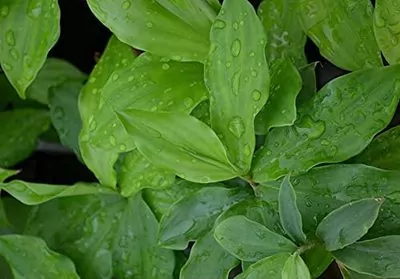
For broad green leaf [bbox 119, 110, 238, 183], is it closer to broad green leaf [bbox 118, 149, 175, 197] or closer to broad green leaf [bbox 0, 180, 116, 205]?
broad green leaf [bbox 118, 149, 175, 197]

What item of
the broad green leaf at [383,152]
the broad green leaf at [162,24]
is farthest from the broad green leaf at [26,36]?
the broad green leaf at [383,152]

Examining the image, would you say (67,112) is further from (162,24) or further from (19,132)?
(162,24)

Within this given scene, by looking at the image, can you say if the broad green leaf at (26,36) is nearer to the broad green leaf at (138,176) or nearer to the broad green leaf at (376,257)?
the broad green leaf at (138,176)

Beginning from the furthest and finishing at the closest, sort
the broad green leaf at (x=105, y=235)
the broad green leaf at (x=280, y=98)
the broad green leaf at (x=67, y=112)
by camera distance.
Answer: the broad green leaf at (x=67, y=112)
the broad green leaf at (x=105, y=235)
the broad green leaf at (x=280, y=98)

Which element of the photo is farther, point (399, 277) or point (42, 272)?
point (42, 272)

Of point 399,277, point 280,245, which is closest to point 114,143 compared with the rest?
point 280,245

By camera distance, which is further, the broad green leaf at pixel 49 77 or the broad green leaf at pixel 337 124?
the broad green leaf at pixel 49 77

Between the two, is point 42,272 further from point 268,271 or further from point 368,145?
point 368,145

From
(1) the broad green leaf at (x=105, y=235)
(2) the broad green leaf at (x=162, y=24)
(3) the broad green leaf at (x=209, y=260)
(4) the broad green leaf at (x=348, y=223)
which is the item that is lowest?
(1) the broad green leaf at (x=105, y=235)
